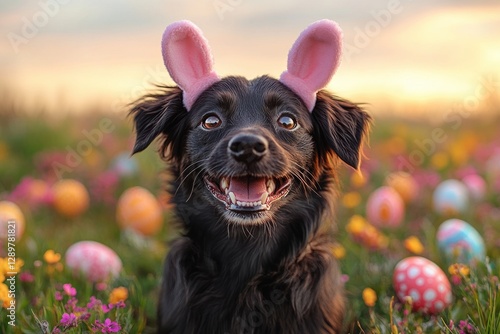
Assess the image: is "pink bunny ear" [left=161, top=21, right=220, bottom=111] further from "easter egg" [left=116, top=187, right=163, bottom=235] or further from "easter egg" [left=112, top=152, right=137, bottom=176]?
"easter egg" [left=112, top=152, right=137, bottom=176]

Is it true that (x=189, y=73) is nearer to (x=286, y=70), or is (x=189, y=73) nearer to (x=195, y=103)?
(x=195, y=103)

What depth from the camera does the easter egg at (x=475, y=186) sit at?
6.26m

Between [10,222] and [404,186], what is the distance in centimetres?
414

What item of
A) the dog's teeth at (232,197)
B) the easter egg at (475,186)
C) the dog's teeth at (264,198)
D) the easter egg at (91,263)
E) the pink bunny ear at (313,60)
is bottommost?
the easter egg at (475,186)

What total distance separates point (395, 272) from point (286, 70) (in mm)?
1661

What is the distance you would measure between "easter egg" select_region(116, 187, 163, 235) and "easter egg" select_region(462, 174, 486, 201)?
3453 mm

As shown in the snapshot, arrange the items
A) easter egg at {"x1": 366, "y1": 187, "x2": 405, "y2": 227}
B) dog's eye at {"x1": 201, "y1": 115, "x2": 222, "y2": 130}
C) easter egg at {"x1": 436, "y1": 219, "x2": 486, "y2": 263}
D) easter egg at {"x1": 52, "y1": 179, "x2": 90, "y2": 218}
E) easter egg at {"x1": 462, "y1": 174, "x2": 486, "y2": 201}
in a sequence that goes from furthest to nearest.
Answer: easter egg at {"x1": 462, "y1": 174, "x2": 486, "y2": 201}
easter egg at {"x1": 52, "y1": 179, "x2": 90, "y2": 218}
easter egg at {"x1": 366, "y1": 187, "x2": 405, "y2": 227}
easter egg at {"x1": 436, "y1": 219, "x2": 486, "y2": 263}
dog's eye at {"x1": 201, "y1": 115, "x2": 222, "y2": 130}

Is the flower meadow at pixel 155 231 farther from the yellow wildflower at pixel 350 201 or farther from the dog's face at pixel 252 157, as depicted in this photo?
the dog's face at pixel 252 157

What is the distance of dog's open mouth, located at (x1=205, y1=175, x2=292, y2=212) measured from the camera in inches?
111

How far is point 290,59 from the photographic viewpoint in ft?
10.0

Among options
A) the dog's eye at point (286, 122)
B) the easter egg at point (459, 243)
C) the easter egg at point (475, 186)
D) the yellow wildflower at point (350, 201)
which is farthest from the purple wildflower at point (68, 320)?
the easter egg at point (475, 186)

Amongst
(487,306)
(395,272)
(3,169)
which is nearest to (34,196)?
(3,169)

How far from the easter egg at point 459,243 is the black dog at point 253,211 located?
1309 mm

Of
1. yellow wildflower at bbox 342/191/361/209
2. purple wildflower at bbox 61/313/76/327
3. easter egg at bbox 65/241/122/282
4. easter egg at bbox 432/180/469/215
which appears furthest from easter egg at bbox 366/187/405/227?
purple wildflower at bbox 61/313/76/327
